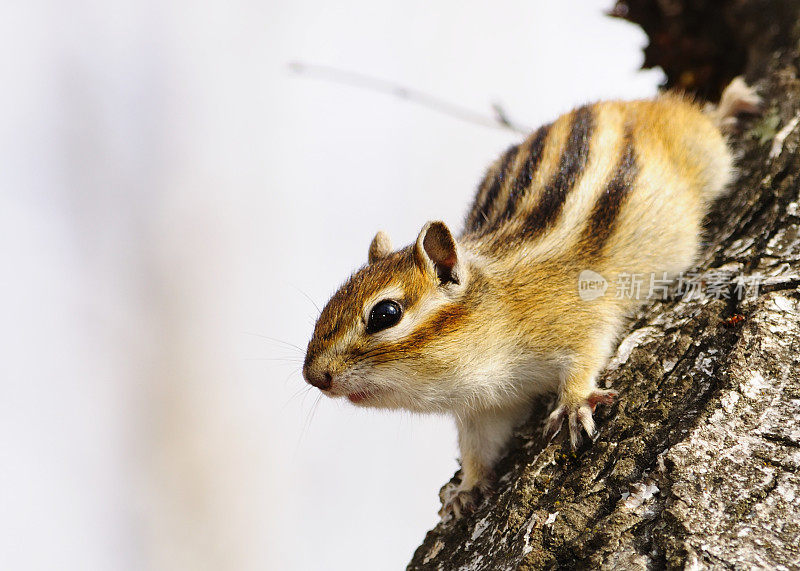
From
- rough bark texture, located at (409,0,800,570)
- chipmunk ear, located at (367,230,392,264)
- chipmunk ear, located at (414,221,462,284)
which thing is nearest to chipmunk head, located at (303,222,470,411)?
chipmunk ear, located at (414,221,462,284)

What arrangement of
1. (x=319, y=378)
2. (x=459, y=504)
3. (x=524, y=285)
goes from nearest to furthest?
(x=319, y=378), (x=459, y=504), (x=524, y=285)

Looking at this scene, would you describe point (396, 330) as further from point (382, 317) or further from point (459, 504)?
point (459, 504)

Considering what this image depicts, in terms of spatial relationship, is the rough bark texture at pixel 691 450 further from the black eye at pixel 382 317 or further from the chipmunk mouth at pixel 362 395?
the black eye at pixel 382 317

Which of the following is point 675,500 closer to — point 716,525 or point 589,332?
point 716,525

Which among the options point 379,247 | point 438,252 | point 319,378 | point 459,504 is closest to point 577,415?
point 459,504

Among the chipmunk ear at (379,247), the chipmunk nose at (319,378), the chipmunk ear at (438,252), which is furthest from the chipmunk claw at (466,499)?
the chipmunk ear at (379,247)

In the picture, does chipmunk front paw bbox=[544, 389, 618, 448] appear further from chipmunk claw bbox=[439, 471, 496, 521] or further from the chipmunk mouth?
the chipmunk mouth
